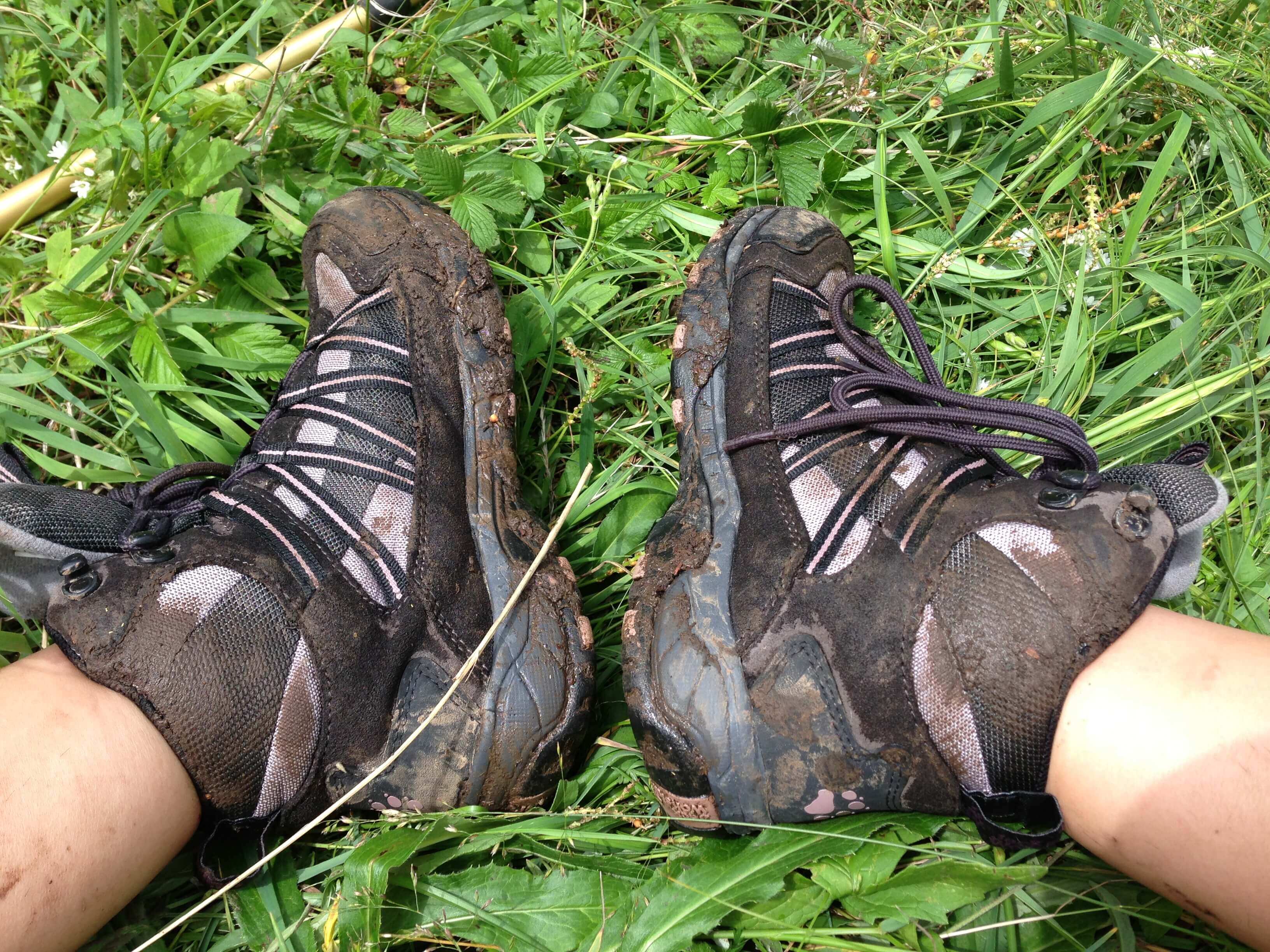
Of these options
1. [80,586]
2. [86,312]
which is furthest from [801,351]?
[86,312]

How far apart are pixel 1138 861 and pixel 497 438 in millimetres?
1443

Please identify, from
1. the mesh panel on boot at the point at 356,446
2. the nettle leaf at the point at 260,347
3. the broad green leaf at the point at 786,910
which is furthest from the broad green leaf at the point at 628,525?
the nettle leaf at the point at 260,347

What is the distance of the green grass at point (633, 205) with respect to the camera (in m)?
2.13

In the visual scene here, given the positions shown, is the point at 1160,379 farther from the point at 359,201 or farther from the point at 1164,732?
the point at 359,201

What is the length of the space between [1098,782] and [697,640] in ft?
2.31

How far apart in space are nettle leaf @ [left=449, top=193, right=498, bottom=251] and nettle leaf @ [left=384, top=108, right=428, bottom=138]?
294 millimetres

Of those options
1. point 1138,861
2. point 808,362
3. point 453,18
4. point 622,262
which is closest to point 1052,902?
point 1138,861

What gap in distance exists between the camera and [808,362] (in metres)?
1.95

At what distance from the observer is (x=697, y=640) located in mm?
1648

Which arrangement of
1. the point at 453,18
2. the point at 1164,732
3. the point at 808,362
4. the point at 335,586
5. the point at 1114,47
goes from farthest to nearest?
the point at 453,18, the point at 1114,47, the point at 808,362, the point at 335,586, the point at 1164,732

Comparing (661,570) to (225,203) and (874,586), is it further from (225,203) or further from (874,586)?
(225,203)

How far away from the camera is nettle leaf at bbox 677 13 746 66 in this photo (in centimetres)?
243

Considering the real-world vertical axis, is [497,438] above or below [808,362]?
below

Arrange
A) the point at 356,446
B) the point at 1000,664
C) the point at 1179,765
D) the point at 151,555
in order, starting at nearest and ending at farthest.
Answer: the point at 1179,765 → the point at 1000,664 → the point at 151,555 → the point at 356,446
